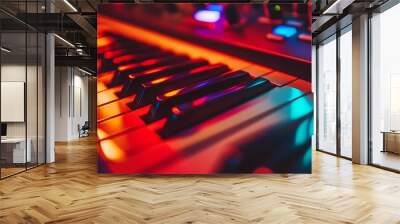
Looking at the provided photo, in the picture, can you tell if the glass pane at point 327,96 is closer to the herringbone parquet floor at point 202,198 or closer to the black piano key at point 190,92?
the herringbone parquet floor at point 202,198

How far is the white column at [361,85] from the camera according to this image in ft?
26.9

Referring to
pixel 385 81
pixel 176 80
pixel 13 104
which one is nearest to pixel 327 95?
pixel 385 81

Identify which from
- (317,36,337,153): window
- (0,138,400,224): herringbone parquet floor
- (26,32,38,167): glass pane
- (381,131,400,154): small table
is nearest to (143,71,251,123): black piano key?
(0,138,400,224): herringbone parquet floor

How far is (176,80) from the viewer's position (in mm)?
6766

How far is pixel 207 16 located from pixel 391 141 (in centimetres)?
546

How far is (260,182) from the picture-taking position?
20.5 feet

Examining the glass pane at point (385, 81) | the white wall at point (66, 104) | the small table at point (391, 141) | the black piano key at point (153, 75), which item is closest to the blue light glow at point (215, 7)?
the black piano key at point (153, 75)

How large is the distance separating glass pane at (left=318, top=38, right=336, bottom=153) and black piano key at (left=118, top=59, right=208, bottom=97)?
509cm

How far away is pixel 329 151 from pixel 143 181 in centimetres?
642

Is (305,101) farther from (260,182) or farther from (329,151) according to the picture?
(329,151)

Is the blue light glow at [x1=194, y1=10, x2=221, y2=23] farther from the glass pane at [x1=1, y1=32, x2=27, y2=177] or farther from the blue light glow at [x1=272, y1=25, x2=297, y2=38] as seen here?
the glass pane at [x1=1, y1=32, x2=27, y2=177]

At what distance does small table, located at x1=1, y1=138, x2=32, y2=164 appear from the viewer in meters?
7.43

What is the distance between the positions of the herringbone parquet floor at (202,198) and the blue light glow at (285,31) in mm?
2575

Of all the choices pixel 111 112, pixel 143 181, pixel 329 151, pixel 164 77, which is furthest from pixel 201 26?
pixel 329 151
